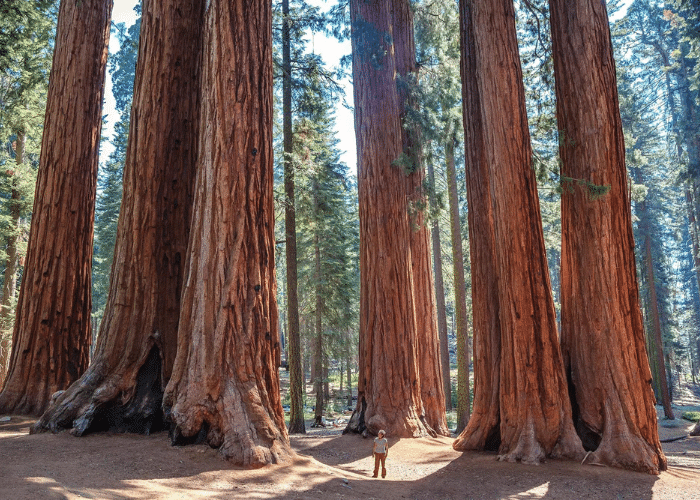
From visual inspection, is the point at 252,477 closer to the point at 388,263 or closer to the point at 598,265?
the point at 598,265

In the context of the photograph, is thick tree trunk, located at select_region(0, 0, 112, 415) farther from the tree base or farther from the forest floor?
the tree base

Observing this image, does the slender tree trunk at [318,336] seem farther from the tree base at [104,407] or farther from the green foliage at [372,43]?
the tree base at [104,407]

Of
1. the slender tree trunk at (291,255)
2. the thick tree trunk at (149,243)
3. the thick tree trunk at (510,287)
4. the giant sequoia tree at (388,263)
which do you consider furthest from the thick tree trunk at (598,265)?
the slender tree trunk at (291,255)

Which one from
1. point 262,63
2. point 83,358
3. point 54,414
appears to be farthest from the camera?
point 83,358

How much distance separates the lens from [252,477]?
4.57 meters

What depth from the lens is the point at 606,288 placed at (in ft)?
23.8

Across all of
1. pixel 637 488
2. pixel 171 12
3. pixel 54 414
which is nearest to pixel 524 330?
pixel 637 488

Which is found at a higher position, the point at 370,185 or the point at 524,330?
the point at 370,185

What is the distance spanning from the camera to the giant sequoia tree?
9750 millimetres

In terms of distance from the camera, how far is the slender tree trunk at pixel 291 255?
12.2 metres

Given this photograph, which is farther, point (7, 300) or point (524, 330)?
point (7, 300)

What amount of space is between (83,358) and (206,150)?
181 inches

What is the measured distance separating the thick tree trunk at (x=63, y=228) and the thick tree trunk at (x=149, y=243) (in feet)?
6.72

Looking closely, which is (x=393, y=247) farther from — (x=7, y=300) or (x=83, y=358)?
(x=7, y=300)
